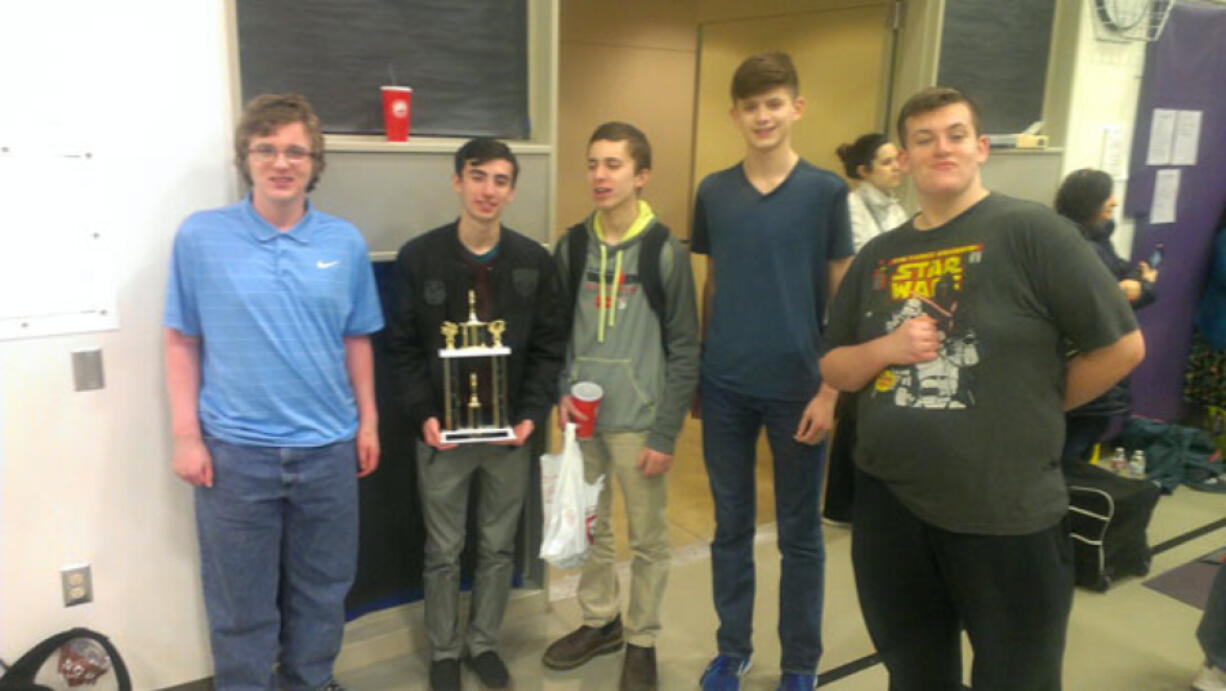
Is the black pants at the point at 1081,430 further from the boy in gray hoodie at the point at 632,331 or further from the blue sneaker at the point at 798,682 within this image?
the boy in gray hoodie at the point at 632,331

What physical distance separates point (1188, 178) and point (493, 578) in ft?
13.1

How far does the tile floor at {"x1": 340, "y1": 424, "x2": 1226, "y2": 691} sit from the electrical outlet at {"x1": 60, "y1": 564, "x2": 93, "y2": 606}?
0.70 metres

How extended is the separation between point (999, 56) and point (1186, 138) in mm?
1401

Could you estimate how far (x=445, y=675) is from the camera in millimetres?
2283

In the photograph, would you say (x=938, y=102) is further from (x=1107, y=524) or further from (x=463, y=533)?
(x=1107, y=524)

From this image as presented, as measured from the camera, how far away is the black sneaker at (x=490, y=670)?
Result: 2.31 meters

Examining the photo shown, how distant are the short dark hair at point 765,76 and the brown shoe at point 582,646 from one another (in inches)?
60.7

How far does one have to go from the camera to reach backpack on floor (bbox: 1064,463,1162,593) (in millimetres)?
2973

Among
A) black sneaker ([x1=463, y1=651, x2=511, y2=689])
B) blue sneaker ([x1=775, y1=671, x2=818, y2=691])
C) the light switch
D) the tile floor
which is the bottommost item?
the tile floor

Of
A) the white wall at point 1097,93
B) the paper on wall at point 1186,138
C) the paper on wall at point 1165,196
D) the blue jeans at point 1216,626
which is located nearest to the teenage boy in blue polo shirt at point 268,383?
the blue jeans at point 1216,626

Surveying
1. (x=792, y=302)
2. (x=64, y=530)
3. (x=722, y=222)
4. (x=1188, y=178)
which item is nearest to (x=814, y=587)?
(x=792, y=302)

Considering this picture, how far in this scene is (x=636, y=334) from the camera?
2.21 metres

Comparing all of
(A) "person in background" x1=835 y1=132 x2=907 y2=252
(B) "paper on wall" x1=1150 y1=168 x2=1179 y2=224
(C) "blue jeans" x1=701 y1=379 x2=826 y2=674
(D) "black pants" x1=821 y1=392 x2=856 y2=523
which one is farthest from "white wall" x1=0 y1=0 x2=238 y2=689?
(B) "paper on wall" x1=1150 y1=168 x2=1179 y2=224

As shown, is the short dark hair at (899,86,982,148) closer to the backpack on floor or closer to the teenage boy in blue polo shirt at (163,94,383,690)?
the teenage boy in blue polo shirt at (163,94,383,690)
